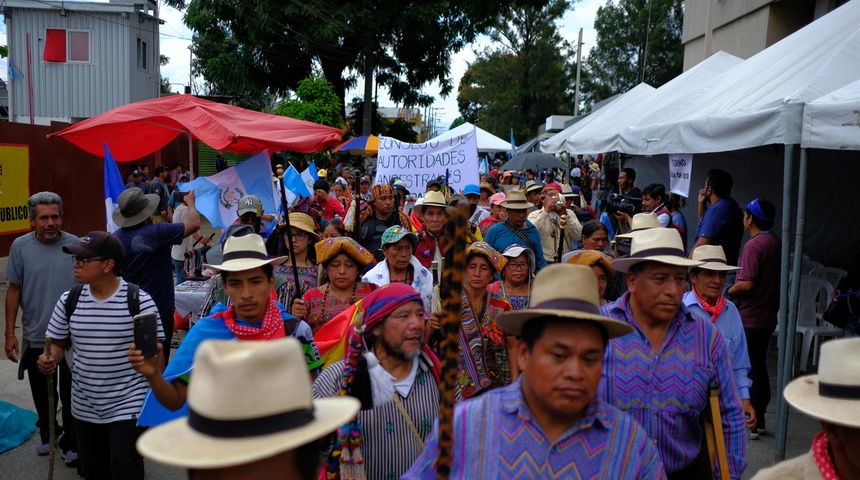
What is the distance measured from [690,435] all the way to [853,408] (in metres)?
1.42

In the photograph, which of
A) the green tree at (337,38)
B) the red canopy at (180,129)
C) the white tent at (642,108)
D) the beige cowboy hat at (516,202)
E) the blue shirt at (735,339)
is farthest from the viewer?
the green tree at (337,38)

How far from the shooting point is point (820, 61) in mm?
6684

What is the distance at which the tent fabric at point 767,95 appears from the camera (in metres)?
5.76

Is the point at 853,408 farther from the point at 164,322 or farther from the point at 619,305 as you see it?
the point at 164,322

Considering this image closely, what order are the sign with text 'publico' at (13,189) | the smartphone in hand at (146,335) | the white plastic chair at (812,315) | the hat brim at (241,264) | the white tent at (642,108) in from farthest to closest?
the sign with text 'publico' at (13,189)
the white tent at (642,108)
the white plastic chair at (812,315)
the hat brim at (241,264)
the smartphone in hand at (146,335)

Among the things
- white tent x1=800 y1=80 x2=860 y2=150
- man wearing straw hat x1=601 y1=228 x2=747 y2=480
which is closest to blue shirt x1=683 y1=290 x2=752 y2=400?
man wearing straw hat x1=601 y1=228 x2=747 y2=480

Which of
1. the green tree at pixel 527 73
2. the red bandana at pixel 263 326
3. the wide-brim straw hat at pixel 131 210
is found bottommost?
the red bandana at pixel 263 326

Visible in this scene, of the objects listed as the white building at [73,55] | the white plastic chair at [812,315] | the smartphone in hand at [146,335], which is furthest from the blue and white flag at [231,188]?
the white building at [73,55]

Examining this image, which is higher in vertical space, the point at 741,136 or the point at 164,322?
the point at 741,136

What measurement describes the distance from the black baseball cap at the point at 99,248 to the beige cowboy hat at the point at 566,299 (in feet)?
10.1

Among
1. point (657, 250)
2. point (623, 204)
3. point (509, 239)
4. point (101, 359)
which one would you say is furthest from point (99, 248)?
point (623, 204)

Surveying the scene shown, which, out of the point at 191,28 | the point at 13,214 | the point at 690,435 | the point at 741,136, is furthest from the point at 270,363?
the point at 191,28

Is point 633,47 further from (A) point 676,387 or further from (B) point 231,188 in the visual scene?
(A) point 676,387

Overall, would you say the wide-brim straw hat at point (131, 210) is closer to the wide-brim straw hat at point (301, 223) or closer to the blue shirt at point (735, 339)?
the wide-brim straw hat at point (301, 223)
